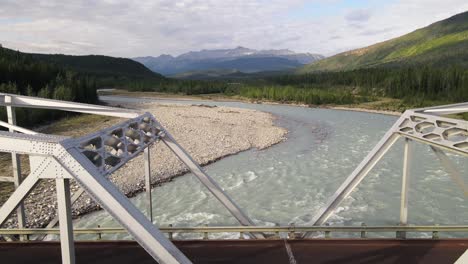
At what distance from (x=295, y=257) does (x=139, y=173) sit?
65.1 feet

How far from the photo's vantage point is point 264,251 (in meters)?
11.8

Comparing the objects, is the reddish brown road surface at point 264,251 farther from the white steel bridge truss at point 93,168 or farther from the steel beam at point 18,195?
the steel beam at point 18,195

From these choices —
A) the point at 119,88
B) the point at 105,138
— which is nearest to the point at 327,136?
the point at 105,138

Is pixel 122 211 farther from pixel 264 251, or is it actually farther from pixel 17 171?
pixel 17 171

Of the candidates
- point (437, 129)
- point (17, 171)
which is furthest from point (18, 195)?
point (437, 129)

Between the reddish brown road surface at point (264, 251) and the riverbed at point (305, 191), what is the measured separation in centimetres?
185

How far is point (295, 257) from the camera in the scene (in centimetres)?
1138

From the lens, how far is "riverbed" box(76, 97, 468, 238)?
829 inches

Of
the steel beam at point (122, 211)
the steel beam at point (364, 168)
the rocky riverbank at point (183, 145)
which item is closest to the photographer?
the steel beam at point (122, 211)

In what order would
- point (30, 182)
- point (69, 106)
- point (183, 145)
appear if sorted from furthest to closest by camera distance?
point (183, 145)
point (69, 106)
point (30, 182)

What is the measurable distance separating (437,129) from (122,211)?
9187 millimetres

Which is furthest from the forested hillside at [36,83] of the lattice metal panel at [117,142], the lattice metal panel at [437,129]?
the lattice metal panel at [437,129]

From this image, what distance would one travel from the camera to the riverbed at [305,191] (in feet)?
69.1

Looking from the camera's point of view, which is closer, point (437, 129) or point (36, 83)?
point (437, 129)
